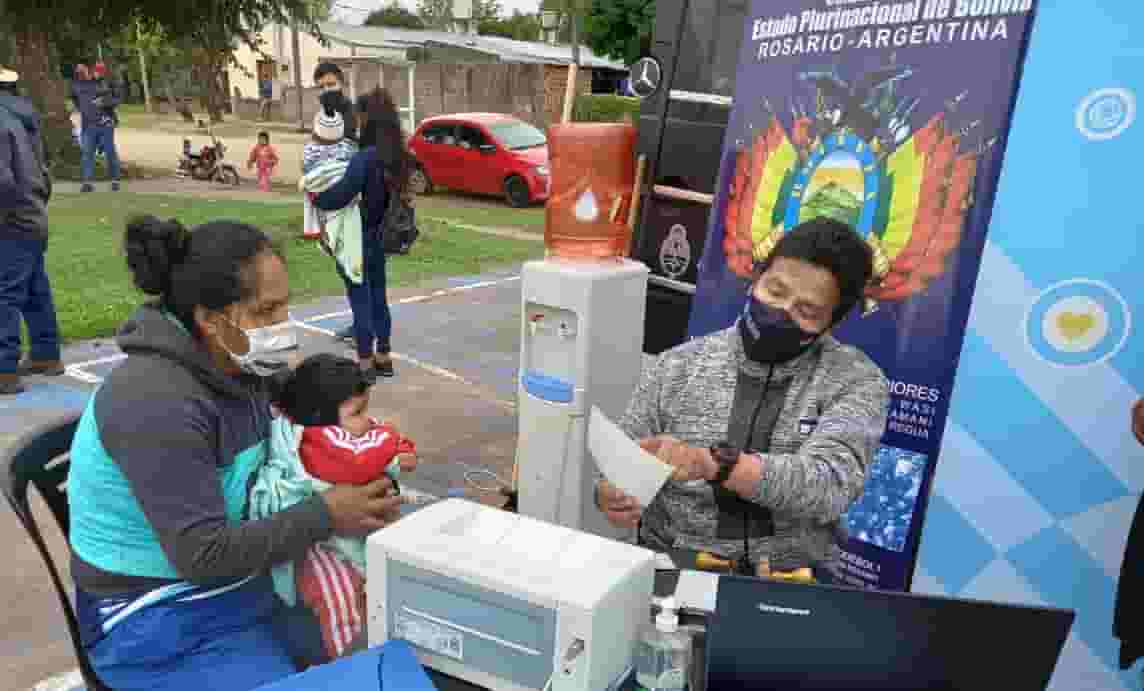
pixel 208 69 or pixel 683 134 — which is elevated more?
pixel 208 69

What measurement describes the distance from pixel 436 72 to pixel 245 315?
76.5 ft

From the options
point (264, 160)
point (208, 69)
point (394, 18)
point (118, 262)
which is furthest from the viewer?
point (394, 18)

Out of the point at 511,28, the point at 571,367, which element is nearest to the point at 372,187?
the point at 571,367

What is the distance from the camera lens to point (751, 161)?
3.11m

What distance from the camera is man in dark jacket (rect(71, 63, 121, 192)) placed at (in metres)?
12.1

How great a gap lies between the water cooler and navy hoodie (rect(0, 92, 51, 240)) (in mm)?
3044

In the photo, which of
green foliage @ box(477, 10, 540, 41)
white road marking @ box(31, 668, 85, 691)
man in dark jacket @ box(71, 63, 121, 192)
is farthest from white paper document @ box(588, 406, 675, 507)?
green foliage @ box(477, 10, 540, 41)

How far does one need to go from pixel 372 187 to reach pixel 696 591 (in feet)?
12.8

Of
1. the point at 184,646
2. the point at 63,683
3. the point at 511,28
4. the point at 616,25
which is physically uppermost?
the point at 511,28

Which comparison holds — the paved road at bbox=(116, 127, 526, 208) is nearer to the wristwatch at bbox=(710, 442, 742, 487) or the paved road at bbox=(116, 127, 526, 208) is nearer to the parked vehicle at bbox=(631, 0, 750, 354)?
the parked vehicle at bbox=(631, 0, 750, 354)

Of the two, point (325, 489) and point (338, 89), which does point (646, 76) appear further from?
point (325, 489)

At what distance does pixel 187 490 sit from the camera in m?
1.65

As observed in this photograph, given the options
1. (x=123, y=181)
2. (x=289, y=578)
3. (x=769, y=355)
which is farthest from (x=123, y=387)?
(x=123, y=181)

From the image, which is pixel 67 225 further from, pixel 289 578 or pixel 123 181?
pixel 289 578
